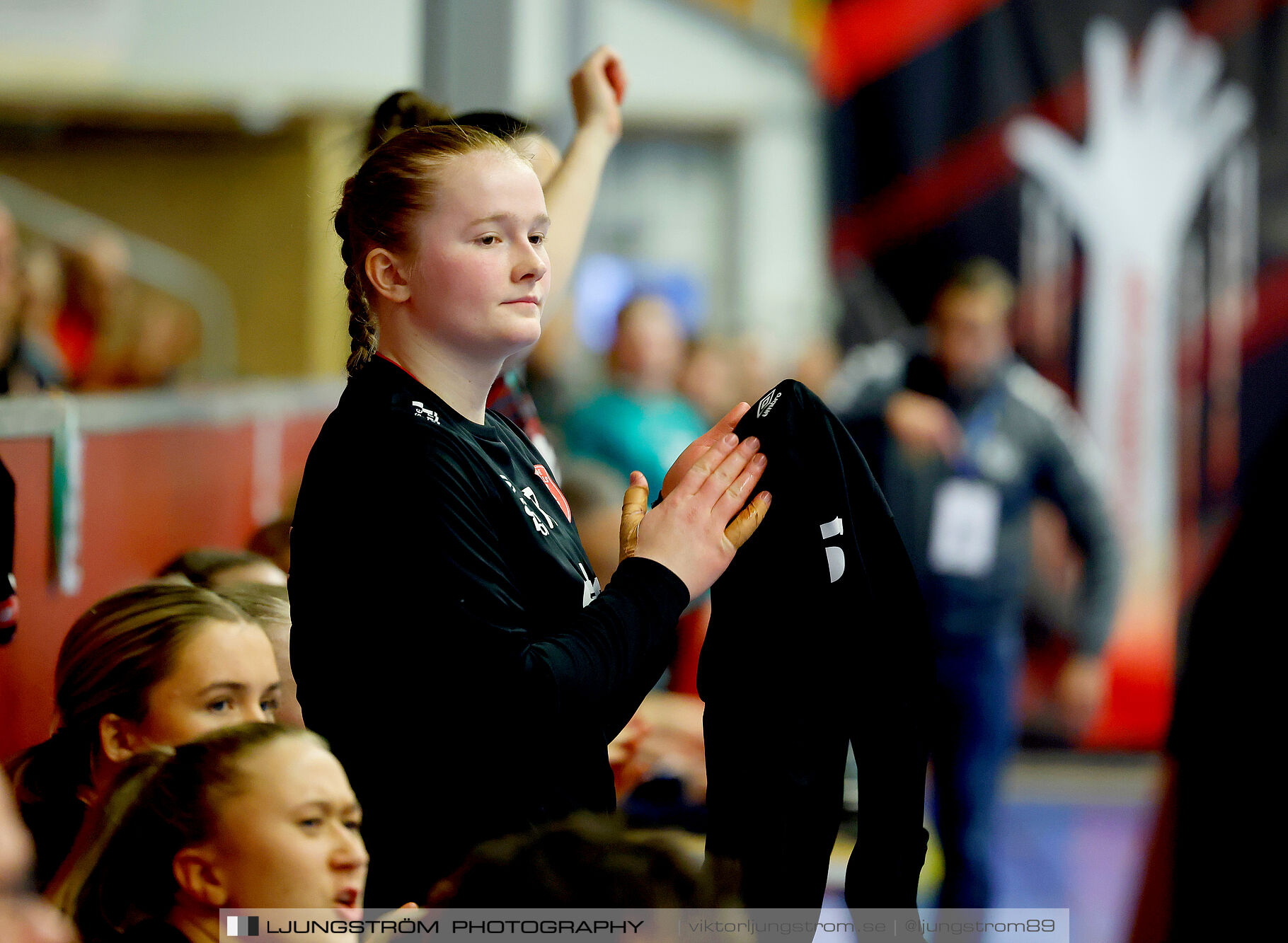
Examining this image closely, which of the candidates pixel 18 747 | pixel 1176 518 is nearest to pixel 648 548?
pixel 18 747

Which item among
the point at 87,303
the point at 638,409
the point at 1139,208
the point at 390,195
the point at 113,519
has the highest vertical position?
the point at 1139,208

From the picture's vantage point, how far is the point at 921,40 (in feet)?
21.3

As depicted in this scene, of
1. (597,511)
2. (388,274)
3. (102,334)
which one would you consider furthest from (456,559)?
(102,334)

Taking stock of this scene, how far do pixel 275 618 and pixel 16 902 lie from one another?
86cm

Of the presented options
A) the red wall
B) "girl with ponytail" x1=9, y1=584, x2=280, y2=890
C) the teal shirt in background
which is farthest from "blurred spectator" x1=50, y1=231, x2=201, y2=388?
"girl with ponytail" x1=9, y1=584, x2=280, y2=890

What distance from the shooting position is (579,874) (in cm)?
111

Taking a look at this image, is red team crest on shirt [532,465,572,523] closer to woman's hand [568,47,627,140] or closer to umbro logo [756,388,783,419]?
umbro logo [756,388,783,419]

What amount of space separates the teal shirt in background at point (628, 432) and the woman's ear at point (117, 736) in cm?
264

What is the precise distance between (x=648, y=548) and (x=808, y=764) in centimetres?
30

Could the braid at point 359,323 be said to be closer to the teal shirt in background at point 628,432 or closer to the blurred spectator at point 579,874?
the blurred spectator at point 579,874

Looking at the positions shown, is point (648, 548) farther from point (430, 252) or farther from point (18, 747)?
point (18, 747)

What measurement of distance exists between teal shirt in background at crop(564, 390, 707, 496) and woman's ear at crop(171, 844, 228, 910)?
2.91 meters

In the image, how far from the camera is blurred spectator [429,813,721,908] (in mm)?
1101

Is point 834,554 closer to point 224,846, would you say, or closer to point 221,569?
point 224,846
